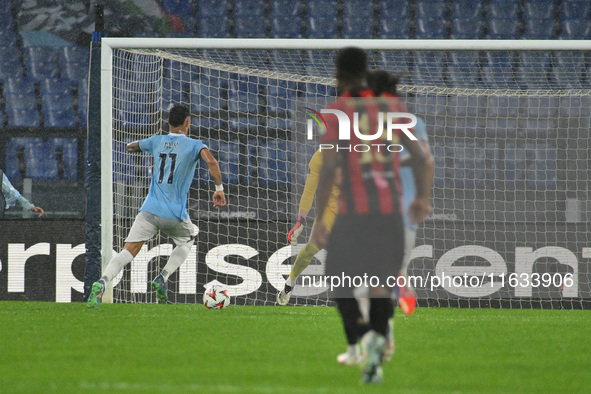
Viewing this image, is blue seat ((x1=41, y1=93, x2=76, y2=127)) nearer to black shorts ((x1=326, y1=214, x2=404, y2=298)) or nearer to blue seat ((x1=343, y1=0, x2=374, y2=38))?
blue seat ((x1=343, y1=0, x2=374, y2=38))

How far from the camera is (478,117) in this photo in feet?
35.6

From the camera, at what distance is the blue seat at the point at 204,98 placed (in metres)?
11.7

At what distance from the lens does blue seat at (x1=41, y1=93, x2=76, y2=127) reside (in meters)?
12.4

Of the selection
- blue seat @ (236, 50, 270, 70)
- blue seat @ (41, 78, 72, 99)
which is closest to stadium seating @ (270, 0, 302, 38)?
blue seat @ (236, 50, 270, 70)

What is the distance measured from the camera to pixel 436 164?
10.6 m

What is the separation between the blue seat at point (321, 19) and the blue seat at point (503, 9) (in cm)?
239

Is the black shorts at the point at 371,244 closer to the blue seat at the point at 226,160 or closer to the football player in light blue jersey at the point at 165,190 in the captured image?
the football player in light blue jersey at the point at 165,190

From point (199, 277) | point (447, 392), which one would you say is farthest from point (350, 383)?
point (199, 277)

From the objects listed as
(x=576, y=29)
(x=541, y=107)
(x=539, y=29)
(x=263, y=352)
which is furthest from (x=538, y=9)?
(x=263, y=352)

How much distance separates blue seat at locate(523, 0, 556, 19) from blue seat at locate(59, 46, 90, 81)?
6722 millimetres

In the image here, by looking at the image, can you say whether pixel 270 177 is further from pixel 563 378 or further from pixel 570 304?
pixel 563 378

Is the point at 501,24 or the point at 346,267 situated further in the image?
the point at 501,24

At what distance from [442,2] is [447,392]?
35.7 ft

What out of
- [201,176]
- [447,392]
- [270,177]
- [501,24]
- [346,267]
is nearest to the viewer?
[447,392]
